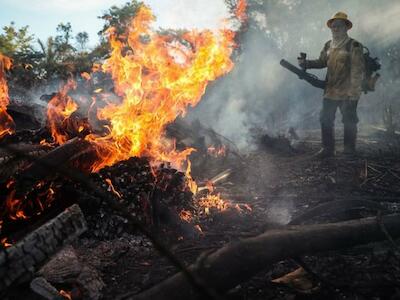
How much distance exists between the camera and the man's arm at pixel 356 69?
739 cm

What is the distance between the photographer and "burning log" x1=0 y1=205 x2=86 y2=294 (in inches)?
96.2

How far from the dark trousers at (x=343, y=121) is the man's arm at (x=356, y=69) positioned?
12.3 inches

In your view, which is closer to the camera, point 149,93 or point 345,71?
point 149,93

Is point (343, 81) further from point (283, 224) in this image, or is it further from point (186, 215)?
point (186, 215)

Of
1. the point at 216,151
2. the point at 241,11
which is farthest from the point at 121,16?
the point at 216,151

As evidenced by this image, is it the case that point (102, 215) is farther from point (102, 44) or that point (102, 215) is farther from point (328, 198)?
point (102, 44)

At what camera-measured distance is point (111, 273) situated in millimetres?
3789

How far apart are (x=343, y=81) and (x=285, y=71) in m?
11.4

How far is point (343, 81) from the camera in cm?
762

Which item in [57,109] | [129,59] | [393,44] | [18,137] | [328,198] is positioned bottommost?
[328,198]

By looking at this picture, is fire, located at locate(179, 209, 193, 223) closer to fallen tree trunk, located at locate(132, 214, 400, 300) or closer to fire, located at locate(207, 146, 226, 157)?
fallen tree trunk, located at locate(132, 214, 400, 300)

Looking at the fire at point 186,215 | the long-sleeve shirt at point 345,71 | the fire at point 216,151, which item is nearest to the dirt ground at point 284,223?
the fire at point 186,215

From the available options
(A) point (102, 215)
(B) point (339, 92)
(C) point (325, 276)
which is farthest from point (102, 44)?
(C) point (325, 276)

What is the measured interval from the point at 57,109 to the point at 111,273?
A: 408 centimetres
